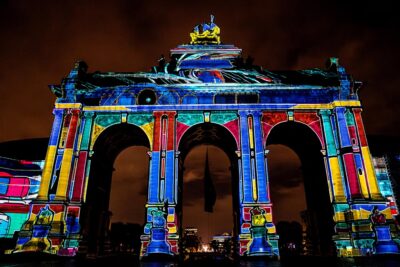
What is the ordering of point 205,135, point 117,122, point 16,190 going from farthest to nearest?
point 16,190 < point 205,135 < point 117,122

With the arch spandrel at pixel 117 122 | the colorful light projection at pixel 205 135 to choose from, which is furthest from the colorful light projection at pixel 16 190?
the arch spandrel at pixel 117 122

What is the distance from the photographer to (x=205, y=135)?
25.9 metres

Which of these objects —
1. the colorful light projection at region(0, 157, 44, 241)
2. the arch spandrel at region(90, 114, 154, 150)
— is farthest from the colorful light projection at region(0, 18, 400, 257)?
the colorful light projection at region(0, 157, 44, 241)

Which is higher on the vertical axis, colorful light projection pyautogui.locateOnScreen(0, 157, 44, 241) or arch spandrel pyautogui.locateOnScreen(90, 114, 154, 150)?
arch spandrel pyautogui.locateOnScreen(90, 114, 154, 150)

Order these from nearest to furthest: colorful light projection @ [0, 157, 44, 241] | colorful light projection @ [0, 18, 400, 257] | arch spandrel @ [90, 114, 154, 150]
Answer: colorful light projection @ [0, 18, 400, 257] → arch spandrel @ [90, 114, 154, 150] → colorful light projection @ [0, 157, 44, 241]

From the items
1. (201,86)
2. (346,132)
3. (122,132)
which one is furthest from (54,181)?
(346,132)

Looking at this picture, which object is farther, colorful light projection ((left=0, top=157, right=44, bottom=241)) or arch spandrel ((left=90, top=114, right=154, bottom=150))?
colorful light projection ((left=0, top=157, right=44, bottom=241))

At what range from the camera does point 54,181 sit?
2088 centimetres

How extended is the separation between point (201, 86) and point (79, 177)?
11871 millimetres

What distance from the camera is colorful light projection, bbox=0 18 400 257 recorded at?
19.0 meters

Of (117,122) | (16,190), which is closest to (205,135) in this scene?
(117,122)

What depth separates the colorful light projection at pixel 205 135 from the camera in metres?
19.0

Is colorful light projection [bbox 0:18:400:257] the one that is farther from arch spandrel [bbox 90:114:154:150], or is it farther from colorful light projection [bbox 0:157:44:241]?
colorful light projection [bbox 0:157:44:241]

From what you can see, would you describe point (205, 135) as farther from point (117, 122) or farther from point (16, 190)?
point (16, 190)
